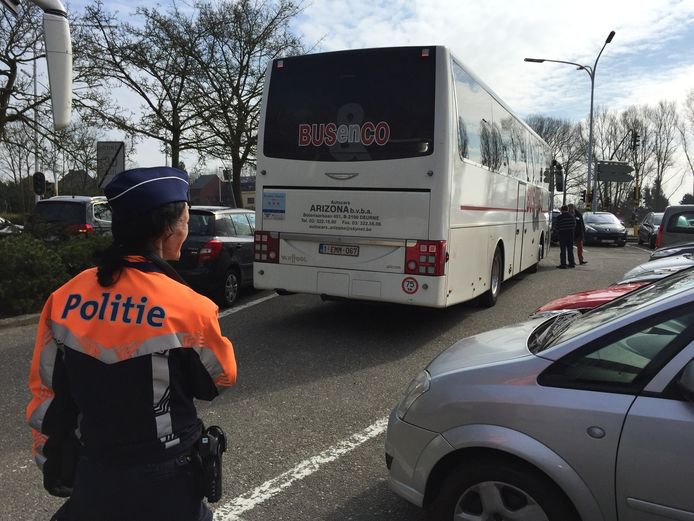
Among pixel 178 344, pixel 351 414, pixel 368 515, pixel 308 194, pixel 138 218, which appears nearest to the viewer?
pixel 178 344

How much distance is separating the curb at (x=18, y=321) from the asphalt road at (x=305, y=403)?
0.31ft

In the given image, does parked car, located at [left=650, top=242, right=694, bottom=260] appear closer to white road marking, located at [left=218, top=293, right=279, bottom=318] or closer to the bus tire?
the bus tire

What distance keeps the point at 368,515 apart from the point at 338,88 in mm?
5027

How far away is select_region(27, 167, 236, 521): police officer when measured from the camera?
4.95 feet

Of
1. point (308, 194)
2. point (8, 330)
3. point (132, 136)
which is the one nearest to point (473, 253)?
point (308, 194)

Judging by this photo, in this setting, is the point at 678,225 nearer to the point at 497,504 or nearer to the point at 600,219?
the point at 497,504

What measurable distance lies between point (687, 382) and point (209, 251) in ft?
23.9

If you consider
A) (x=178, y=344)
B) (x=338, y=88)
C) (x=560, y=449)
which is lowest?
(x=560, y=449)

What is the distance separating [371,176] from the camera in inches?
256

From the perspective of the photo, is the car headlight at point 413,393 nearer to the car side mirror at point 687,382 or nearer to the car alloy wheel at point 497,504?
the car alloy wheel at point 497,504

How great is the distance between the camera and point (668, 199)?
68.5m

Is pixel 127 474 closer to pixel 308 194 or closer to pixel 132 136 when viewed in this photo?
pixel 308 194

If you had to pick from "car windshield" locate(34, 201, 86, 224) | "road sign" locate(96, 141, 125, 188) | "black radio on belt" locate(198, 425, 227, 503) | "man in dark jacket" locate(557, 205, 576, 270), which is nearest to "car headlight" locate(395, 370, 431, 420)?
"black radio on belt" locate(198, 425, 227, 503)

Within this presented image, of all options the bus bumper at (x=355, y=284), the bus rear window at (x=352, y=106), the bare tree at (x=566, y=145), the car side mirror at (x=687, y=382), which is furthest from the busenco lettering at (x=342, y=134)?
the bare tree at (x=566, y=145)
